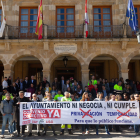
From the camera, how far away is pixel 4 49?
11500mm

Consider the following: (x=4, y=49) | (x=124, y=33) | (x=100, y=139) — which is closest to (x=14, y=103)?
(x=100, y=139)

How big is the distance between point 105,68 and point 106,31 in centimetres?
404

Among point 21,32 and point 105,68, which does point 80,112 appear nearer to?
point 21,32

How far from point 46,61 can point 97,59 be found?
483 cm

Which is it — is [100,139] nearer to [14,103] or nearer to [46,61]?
[14,103]

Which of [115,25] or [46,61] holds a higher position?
[115,25]

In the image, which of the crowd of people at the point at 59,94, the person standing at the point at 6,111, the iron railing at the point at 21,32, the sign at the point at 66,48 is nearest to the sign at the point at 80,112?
the crowd of people at the point at 59,94

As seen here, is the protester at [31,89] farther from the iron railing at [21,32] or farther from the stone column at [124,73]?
the stone column at [124,73]

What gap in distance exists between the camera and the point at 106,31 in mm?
11781

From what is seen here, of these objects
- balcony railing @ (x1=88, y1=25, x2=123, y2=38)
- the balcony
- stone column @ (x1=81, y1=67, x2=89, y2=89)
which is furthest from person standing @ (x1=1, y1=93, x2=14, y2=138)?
balcony railing @ (x1=88, y1=25, x2=123, y2=38)

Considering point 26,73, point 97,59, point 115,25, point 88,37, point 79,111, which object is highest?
point 115,25

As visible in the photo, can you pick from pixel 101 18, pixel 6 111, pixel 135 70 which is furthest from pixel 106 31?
pixel 6 111

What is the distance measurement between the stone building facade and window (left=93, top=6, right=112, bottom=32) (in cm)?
23

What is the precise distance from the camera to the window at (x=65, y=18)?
1186cm
